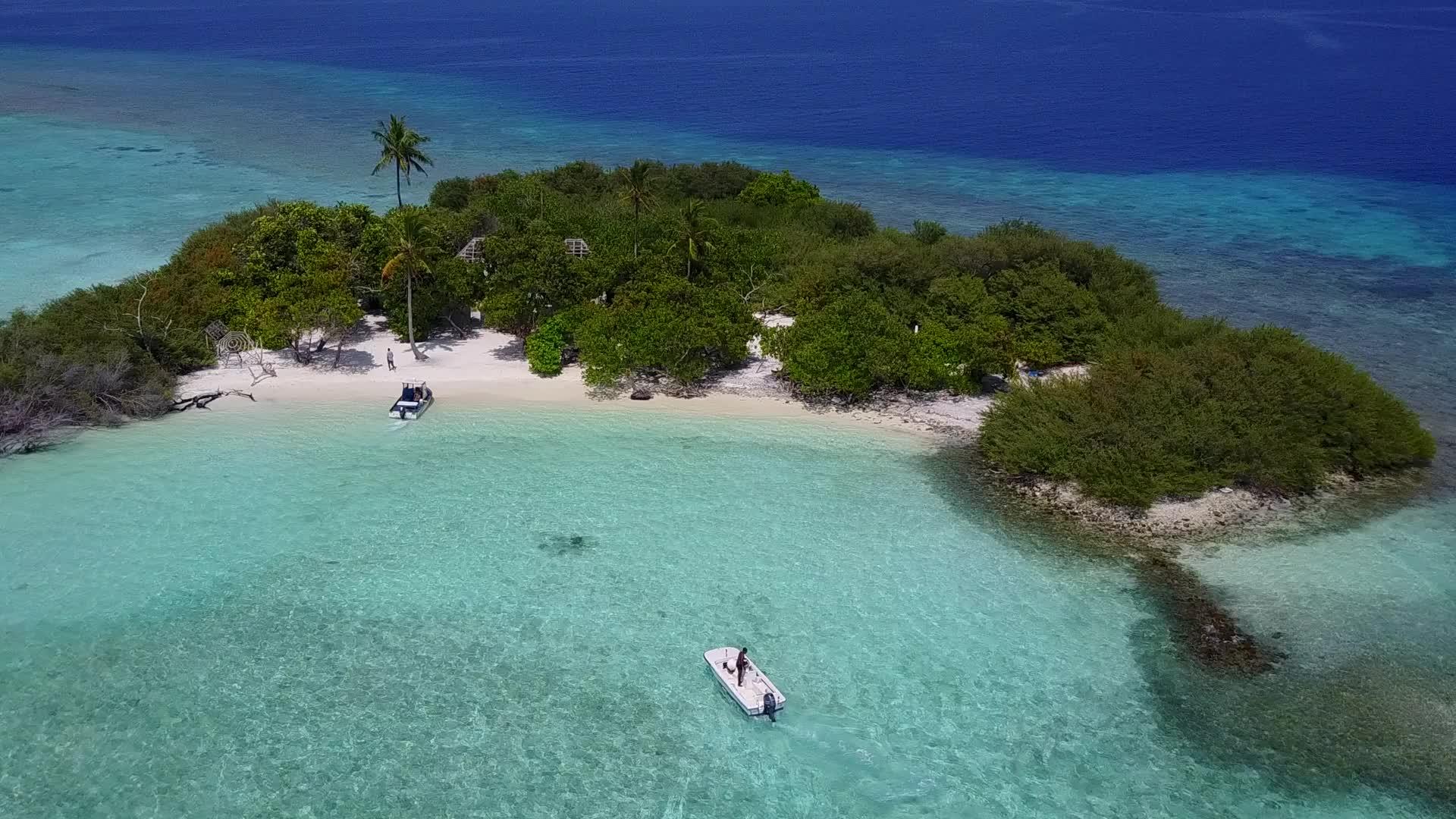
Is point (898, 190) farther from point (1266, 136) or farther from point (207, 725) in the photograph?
point (207, 725)

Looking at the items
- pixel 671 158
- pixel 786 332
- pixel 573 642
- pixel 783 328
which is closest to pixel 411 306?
pixel 783 328

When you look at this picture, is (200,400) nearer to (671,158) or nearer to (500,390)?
(500,390)

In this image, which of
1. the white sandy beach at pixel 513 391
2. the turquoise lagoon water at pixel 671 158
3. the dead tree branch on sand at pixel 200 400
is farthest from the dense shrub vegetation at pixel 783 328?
the turquoise lagoon water at pixel 671 158

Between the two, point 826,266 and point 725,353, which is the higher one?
point 826,266

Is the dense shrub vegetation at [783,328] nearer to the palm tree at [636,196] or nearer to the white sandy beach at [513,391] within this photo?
the palm tree at [636,196]

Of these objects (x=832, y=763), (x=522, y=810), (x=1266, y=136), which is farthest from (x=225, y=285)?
(x=1266, y=136)

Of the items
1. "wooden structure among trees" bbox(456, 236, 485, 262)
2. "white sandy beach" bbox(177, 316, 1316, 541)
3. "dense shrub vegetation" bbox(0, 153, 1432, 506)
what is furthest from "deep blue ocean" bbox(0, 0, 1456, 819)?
"wooden structure among trees" bbox(456, 236, 485, 262)
